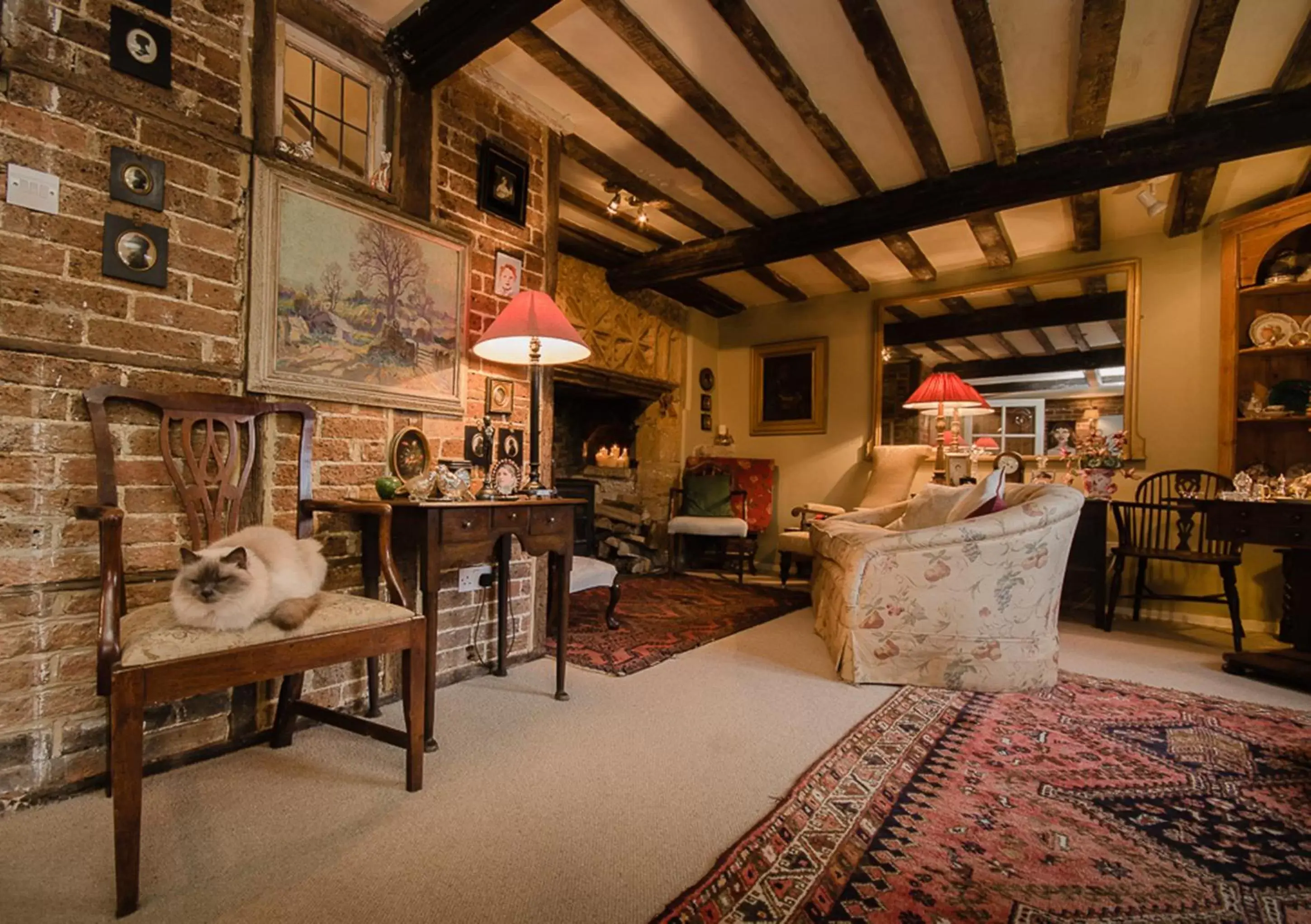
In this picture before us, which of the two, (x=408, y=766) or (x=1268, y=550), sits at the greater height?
(x=1268, y=550)

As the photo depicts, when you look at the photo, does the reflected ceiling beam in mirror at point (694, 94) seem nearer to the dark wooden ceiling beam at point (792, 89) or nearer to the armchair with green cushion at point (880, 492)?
the dark wooden ceiling beam at point (792, 89)

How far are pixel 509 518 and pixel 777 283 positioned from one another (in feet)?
13.6

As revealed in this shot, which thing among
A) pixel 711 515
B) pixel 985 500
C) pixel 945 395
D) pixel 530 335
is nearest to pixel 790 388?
pixel 711 515

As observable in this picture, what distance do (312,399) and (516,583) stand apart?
4.05 feet

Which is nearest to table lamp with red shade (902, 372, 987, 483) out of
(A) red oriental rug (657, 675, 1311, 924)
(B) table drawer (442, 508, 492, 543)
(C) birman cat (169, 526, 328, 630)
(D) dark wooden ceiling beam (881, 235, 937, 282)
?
(D) dark wooden ceiling beam (881, 235, 937, 282)

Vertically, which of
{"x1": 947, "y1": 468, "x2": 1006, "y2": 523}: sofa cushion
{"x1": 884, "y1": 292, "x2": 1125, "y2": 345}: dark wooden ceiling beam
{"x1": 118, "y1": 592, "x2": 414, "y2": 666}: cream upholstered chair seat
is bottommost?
{"x1": 118, "y1": 592, "x2": 414, "y2": 666}: cream upholstered chair seat

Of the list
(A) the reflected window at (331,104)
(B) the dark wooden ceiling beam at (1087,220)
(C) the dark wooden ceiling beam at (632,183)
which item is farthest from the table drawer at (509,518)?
(B) the dark wooden ceiling beam at (1087,220)

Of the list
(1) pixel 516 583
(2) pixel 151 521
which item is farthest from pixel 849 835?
(2) pixel 151 521

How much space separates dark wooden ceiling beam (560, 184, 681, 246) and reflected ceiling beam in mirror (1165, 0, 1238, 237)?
2.75 m

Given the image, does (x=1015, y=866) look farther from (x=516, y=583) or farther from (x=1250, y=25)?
(x=1250, y=25)

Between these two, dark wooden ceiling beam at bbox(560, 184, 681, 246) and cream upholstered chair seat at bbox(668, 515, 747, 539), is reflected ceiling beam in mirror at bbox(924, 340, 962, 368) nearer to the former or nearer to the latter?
cream upholstered chair seat at bbox(668, 515, 747, 539)

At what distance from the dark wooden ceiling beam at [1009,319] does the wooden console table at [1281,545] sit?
1.92 meters

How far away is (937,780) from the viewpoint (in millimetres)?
1727

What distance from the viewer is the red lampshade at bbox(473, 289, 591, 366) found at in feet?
7.95
